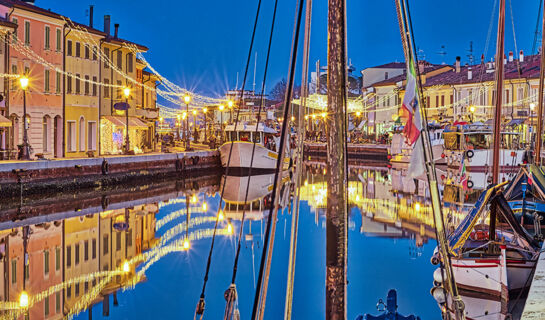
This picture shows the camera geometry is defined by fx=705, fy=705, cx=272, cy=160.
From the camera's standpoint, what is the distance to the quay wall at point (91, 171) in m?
30.8

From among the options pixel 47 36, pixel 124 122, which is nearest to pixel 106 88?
pixel 124 122

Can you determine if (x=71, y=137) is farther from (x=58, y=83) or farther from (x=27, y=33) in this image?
(x=27, y=33)

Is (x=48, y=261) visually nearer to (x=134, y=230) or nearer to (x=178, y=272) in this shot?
(x=178, y=272)

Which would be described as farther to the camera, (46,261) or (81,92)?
(81,92)

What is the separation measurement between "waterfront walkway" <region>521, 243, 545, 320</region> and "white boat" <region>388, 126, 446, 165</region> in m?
42.7

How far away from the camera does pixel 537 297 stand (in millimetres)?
11859

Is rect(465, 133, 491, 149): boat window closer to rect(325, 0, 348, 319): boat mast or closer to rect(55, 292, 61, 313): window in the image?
rect(55, 292, 61, 313): window

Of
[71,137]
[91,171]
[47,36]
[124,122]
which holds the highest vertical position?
[47,36]

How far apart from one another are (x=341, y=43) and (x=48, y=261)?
15.4 metres

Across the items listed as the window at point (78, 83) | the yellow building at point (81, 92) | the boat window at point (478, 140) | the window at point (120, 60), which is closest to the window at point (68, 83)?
the yellow building at point (81, 92)

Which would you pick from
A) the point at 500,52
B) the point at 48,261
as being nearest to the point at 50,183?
the point at 48,261

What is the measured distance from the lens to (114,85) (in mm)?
51500

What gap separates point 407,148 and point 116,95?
82.3ft

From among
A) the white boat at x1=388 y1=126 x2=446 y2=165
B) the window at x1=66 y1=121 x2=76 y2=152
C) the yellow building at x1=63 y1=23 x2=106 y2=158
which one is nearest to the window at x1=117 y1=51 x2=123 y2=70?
the yellow building at x1=63 y1=23 x2=106 y2=158
